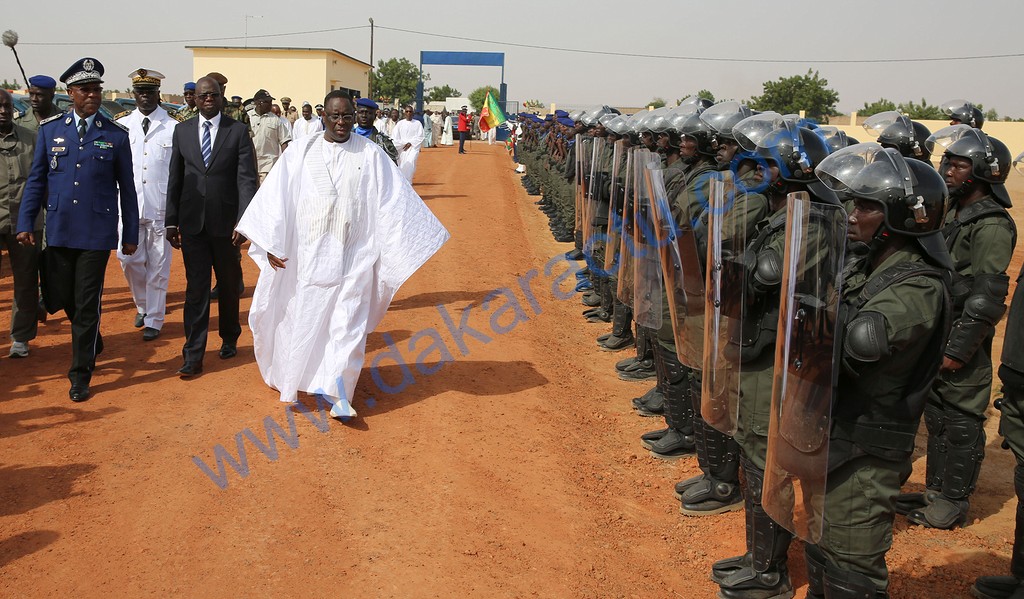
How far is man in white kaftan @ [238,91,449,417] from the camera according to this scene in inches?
221

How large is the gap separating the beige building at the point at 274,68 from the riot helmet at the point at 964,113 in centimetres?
4070

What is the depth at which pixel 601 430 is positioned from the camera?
20.2 ft

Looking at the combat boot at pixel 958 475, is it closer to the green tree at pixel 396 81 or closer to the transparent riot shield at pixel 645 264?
the transparent riot shield at pixel 645 264

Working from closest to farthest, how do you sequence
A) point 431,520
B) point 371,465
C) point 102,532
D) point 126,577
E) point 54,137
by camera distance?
point 126,577 < point 102,532 < point 431,520 < point 371,465 < point 54,137

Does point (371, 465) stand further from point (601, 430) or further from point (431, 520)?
point (601, 430)

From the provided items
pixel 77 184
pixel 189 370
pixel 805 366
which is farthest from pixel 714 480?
pixel 77 184

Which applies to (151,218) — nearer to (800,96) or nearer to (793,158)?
(793,158)

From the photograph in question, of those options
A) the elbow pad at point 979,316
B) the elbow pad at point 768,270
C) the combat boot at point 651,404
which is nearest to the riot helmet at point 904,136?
the elbow pad at point 979,316

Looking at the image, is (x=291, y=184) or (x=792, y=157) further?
(x=291, y=184)

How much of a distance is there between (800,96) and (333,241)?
42.6m

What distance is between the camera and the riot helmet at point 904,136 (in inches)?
254

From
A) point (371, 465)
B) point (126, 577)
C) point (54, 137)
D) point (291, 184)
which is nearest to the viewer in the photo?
point (126, 577)

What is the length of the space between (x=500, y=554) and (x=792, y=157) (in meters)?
2.35

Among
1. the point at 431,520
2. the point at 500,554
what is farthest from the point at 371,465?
the point at 500,554
